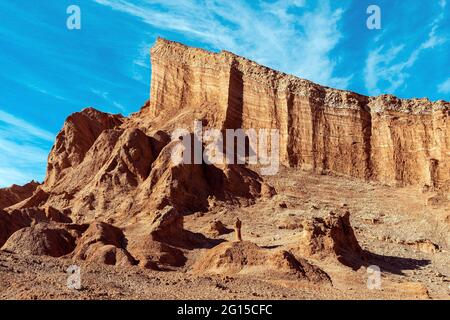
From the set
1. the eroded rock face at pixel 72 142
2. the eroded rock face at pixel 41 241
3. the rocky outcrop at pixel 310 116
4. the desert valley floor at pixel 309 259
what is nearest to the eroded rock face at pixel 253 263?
the desert valley floor at pixel 309 259

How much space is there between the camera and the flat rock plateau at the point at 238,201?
25344mm

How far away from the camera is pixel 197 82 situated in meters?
67.6

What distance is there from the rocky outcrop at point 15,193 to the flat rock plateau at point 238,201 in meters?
0.20

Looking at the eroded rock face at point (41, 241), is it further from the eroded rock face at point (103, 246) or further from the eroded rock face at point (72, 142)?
the eroded rock face at point (72, 142)

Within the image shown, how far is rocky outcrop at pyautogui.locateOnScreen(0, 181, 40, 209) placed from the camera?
65812 millimetres

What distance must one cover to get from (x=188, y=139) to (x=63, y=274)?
112ft

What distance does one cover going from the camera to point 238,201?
51281 mm

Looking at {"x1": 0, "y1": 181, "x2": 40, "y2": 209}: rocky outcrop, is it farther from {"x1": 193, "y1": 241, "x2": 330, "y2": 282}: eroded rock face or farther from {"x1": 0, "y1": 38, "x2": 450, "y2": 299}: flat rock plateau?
{"x1": 193, "y1": 241, "x2": 330, "y2": 282}: eroded rock face

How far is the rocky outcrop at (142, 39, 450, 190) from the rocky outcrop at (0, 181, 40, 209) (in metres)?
17.2

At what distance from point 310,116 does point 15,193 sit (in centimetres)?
3743

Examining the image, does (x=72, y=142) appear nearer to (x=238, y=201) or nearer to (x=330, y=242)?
(x=238, y=201)

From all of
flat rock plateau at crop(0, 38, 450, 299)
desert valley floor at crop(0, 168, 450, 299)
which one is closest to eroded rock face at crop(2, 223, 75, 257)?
flat rock plateau at crop(0, 38, 450, 299)
